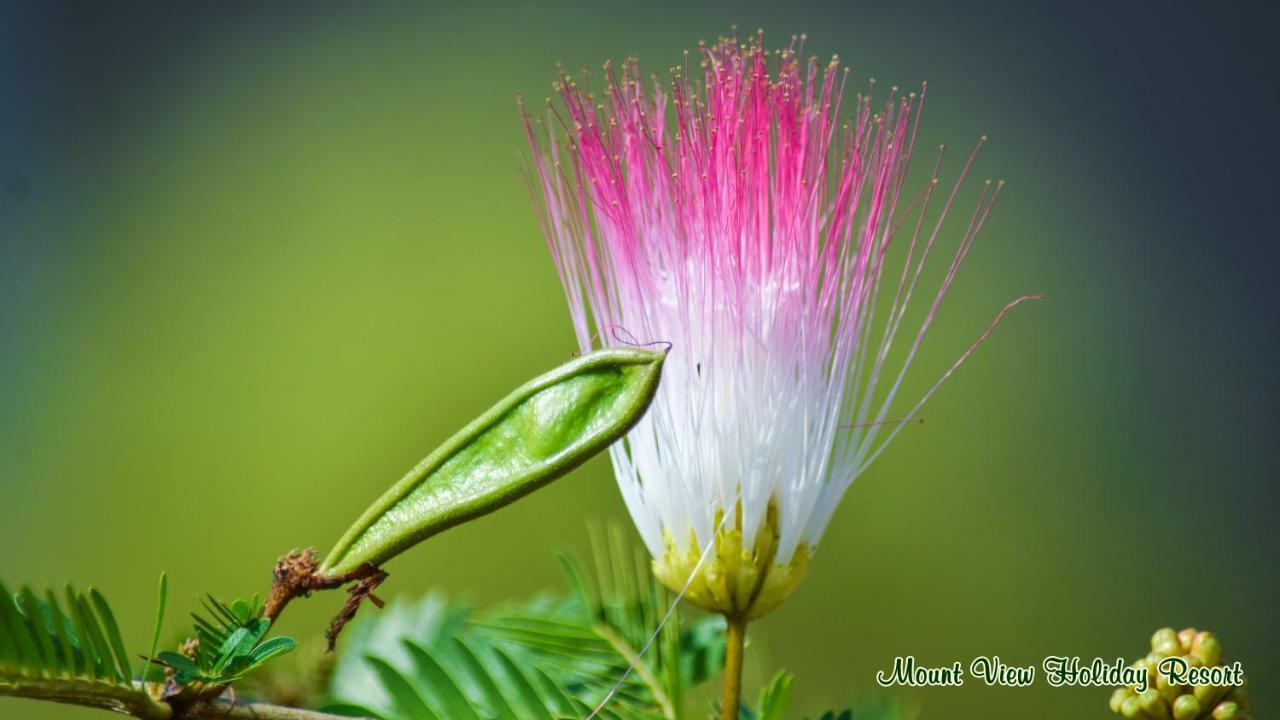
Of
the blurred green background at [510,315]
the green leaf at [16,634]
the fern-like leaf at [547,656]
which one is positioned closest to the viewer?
the green leaf at [16,634]

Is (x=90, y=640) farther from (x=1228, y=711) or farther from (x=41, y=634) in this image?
(x=1228, y=711)

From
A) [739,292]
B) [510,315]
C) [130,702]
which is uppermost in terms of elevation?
[510,315]

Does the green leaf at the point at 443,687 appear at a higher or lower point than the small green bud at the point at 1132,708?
lower

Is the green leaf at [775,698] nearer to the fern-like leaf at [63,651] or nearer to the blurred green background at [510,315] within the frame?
the fern-like leaf at [63,651]

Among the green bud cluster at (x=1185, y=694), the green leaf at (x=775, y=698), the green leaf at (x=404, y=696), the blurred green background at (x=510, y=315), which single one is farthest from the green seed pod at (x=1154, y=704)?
the blurred green background at (x=510, y=315)

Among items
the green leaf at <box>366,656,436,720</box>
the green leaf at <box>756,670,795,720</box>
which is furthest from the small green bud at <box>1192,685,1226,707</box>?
the green leaf at <box>366,656,436,720</box>

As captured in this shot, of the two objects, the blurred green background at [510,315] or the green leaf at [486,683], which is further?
the blurred green background at [510,315]

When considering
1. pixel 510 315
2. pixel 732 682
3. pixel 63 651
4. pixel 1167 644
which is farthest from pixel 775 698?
pixel 510 315

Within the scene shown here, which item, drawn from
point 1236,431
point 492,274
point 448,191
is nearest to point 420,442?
point 492,274
